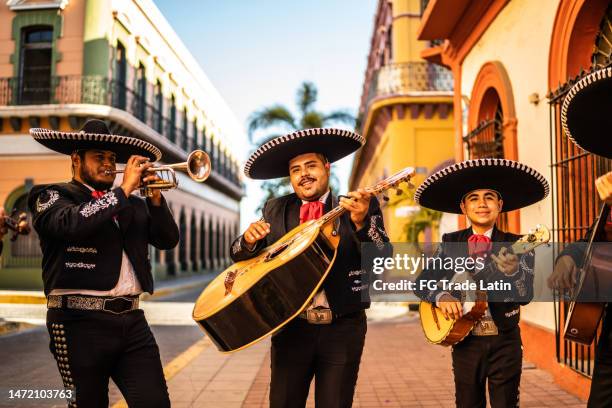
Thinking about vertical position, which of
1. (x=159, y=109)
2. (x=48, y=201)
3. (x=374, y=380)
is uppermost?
(x=159, y=109)

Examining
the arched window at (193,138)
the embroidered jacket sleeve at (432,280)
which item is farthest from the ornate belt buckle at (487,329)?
the arched window at (193,138)

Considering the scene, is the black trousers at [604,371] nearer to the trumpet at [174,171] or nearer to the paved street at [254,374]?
the trumpet at [174,171]

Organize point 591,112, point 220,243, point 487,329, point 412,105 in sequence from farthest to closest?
1. point 220,243
2. point 412,105
3. point 487,329
4. point 591,112

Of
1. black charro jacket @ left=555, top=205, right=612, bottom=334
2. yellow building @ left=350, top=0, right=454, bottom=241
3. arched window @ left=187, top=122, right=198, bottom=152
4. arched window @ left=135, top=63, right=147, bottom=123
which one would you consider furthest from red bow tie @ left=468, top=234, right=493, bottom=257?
arched window @ left=187, top=122, right=198, bottom=152

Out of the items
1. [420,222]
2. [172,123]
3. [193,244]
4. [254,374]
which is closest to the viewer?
[254,374]

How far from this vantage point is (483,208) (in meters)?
3.73

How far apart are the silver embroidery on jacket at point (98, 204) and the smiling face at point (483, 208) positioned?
214cm

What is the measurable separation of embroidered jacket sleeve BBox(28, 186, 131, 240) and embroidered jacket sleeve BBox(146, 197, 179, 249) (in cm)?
42

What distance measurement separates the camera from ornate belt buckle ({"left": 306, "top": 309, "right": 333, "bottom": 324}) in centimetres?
324

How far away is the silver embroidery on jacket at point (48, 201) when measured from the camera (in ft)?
10.7

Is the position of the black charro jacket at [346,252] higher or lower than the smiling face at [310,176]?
lower

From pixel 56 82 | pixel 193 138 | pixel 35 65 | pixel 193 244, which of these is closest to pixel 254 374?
pixel 56 82

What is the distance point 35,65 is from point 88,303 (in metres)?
19.7

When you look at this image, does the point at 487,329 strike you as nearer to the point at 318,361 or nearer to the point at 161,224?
the point at 318,361
